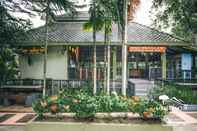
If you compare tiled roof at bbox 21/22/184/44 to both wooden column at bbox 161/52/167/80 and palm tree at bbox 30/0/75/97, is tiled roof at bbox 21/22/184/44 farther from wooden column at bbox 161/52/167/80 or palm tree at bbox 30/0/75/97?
palm tree at bbox 30/0/75/97

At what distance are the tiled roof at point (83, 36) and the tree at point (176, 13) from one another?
1598mm

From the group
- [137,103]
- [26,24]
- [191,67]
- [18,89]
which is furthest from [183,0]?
[137,103]

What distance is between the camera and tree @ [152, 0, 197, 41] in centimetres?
2217

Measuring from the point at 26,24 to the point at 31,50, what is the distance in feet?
19.2

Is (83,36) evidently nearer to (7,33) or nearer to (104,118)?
(7,33)

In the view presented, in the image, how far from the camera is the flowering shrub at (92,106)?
9930 millimetres

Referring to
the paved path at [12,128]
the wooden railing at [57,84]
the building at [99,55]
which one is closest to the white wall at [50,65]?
the building at [99,55]

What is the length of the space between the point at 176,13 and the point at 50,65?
948cm

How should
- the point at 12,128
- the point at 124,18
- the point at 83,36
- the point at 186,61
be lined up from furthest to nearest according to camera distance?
the point at 186,61
the point at 83,36
the point at 124,18
the point at 12,128

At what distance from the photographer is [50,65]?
24781 mm

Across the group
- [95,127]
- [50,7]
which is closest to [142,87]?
[50,7]

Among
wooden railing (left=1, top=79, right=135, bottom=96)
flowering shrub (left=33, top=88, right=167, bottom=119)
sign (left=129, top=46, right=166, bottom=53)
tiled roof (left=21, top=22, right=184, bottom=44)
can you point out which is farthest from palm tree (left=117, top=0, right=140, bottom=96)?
wooden railing (left=1, top=79, right=135, bottom=96)

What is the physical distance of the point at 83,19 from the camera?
27.3 m

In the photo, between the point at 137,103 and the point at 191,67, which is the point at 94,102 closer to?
the point at 137,103
